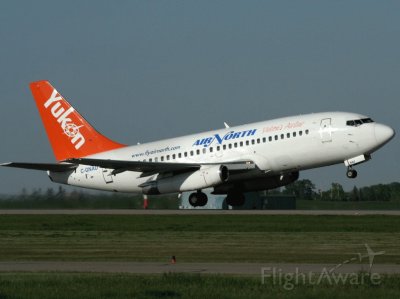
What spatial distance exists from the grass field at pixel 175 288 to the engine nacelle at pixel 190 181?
32.1 meters

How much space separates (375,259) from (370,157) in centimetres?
2543

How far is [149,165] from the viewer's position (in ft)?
185

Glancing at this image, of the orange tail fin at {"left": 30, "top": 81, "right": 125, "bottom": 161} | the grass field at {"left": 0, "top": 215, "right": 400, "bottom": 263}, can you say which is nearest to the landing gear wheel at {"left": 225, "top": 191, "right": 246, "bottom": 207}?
the orange tail fin at {"left": 30, "top": 81, "right": 125, "bottom": 161}

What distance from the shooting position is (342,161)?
173 ft

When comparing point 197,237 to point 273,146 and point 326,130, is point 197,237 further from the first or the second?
point 273,146

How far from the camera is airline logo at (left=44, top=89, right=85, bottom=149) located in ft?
205

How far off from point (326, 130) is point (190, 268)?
2750 centimetres

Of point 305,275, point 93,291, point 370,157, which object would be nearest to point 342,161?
point 370,157

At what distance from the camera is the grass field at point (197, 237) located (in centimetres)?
2964

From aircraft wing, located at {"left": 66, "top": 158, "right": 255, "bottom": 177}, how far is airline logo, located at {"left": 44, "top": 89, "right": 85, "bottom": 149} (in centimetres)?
576

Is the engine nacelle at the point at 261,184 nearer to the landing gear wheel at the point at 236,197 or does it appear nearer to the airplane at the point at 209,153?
the airplane at the point at 209,153

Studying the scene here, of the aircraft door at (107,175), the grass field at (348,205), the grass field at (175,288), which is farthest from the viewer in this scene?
the grass field at (348,205)

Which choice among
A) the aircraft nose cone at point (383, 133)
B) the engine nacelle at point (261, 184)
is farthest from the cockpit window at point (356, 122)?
the engine nacelle at point (261, 184)

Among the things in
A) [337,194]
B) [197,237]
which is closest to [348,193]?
[337,194]
